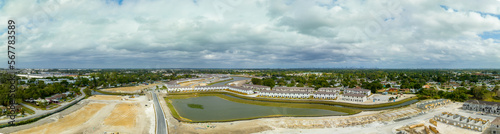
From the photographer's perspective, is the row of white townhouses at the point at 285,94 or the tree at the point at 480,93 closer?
the tree at the point at 480,93

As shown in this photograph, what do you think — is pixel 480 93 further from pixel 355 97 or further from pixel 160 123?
pixel 160 123

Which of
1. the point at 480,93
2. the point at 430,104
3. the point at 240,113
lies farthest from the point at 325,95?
the point at 480,93

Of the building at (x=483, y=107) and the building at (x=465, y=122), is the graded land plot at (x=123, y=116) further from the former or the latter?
the building at (x=483, y=107)

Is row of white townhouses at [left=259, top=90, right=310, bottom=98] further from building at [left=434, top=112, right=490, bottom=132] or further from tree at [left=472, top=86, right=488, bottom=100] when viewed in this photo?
tree at [left=472, top=86, right=488, bottom=100]

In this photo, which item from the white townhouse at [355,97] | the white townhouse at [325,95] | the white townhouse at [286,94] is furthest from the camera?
the white townhouse at [286,94]

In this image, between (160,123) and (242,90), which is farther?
(242,90)

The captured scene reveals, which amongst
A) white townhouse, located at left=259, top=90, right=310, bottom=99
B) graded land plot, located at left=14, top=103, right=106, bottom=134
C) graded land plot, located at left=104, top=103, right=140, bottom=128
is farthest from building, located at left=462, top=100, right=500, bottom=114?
graded land plot, located at left=14, top=103, right=106, bottom=134

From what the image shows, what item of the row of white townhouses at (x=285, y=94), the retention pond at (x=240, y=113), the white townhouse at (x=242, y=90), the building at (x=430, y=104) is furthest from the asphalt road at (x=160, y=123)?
the building at (x=430, y=104)
